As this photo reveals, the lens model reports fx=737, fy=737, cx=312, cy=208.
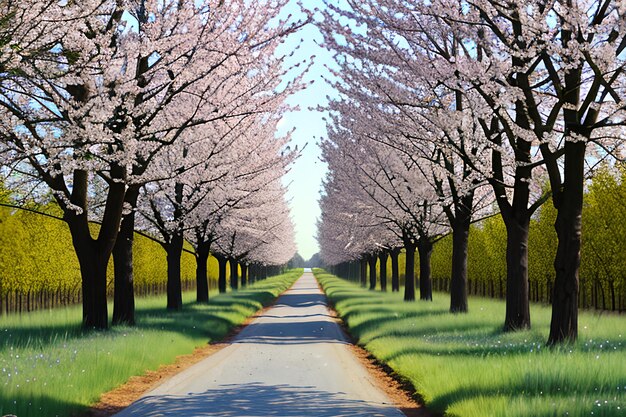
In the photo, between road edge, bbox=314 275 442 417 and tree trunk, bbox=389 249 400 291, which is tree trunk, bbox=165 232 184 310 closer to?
road edge, bbox=314 275 442 417

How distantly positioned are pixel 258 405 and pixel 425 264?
23.3 metres

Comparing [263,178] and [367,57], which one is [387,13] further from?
[263,178]

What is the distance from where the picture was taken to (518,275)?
17047 millimetres

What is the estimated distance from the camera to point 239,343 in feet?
68.0

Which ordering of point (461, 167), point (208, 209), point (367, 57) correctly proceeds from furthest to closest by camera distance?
point (208, 209) < point (461, 167) < point (367, 57)

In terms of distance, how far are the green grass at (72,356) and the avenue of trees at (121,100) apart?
158 centimetres

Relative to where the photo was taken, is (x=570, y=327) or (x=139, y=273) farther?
(x=139, y=273)

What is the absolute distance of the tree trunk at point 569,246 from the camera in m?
12.8

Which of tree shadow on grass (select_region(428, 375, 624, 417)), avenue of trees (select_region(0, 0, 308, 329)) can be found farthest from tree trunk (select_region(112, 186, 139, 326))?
tree shadow on grass (select_region(428, 375, 624, 417))

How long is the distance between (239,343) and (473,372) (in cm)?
1113

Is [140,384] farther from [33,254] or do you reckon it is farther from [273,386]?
[33,254]

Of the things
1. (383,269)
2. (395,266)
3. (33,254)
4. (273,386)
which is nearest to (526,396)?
(273,386)

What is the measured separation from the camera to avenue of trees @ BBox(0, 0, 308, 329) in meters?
11.6

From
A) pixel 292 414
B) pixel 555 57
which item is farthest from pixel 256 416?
pixel 555 57
